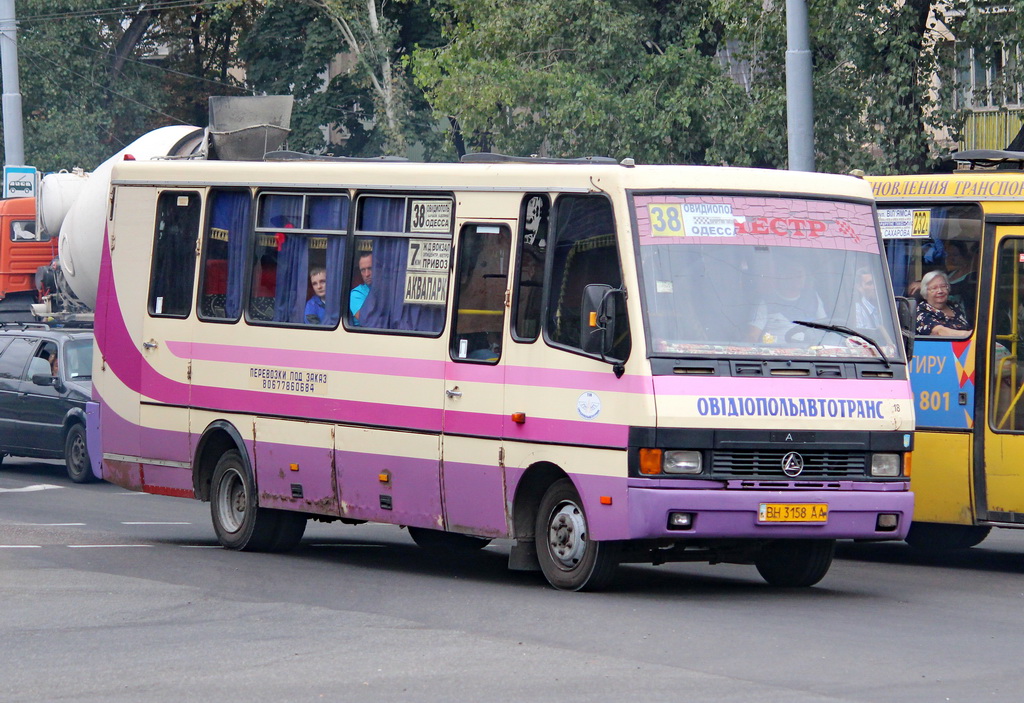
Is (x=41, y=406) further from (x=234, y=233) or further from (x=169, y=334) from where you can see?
(x=234, y=233)

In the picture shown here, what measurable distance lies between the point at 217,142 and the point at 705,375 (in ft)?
25.1

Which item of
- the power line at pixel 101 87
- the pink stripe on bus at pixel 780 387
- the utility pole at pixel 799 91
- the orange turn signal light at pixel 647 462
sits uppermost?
the power line at pixel 101 87

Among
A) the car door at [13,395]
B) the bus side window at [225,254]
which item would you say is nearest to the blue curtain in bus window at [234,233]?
the bus side window at [225,254]

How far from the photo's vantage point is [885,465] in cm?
1096

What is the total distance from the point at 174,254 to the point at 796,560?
5657 mm

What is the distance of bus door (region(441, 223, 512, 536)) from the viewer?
11.6m

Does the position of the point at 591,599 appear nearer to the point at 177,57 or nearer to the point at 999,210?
the point at 999,210

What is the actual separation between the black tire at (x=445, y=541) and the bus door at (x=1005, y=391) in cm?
369

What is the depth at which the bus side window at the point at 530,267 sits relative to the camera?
11.4 meters

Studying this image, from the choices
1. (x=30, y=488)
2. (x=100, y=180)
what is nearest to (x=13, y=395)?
(x=30, y=488)

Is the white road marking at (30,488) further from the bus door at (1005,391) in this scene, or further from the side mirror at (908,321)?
the side mirror at (908,321)

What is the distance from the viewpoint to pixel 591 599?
10.8 m

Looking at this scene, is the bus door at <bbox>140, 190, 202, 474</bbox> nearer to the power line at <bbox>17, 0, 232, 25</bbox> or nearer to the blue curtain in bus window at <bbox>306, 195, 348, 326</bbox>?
the blue curtain in bus window at <bbox>306, 195, 348, 326</bbox>

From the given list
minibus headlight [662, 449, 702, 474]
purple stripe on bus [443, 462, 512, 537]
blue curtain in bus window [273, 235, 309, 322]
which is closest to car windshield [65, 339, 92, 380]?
blue curtain in bus window [273, 235, 309, 322]
